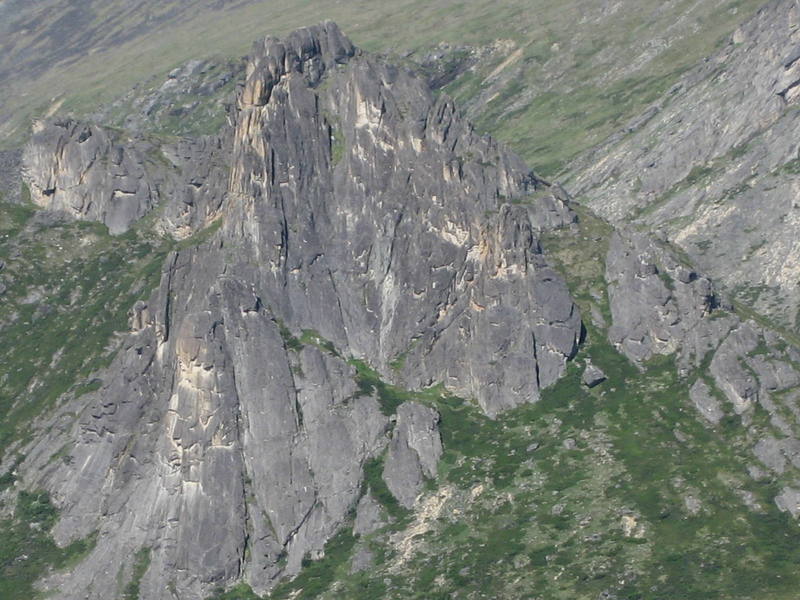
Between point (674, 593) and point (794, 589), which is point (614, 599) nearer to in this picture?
point (674, 593)

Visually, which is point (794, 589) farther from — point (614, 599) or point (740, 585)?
point (614, 599)

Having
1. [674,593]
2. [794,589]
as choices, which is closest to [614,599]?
[674,593]

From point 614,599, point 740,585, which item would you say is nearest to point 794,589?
point 740,585
